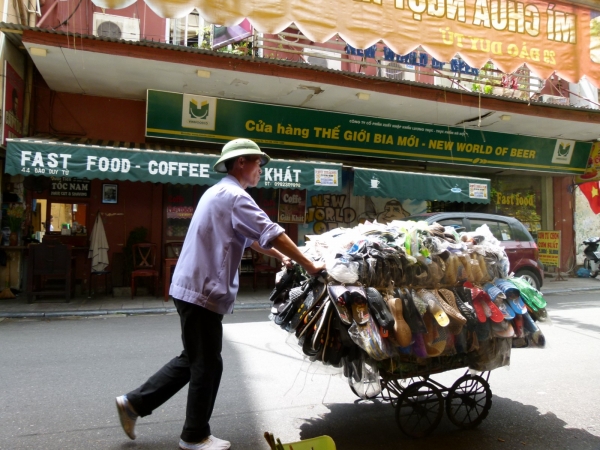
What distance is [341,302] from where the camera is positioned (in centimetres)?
269

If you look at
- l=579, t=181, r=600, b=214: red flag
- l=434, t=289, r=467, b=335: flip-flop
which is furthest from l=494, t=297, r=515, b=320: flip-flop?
l=579, t=181, r=600, b=214: red flag

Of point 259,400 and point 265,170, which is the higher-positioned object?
point 265,170

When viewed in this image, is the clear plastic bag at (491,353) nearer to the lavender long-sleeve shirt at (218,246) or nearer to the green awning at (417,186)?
the lavender long-sleeve shirt at (218,246)

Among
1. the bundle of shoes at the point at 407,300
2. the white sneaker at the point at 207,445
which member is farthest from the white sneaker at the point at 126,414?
the bundle of shoes at the point at 407,300

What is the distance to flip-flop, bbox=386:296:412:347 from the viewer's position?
2.76 metres

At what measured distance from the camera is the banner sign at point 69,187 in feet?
32.8

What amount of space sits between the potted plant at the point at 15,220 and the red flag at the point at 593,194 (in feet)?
52.0

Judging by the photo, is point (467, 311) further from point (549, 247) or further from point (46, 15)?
point (549, 247)

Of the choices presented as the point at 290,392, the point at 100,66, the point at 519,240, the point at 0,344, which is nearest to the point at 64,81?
the point at 100,66

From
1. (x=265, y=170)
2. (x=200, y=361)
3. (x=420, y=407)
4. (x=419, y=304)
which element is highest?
(x=265, y=170)

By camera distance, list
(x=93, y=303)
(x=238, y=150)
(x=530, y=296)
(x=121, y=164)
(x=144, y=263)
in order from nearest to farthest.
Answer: (x=238, y=150) < (x=530, y=296) < (x=121, y=164) < (x=93, y=303) < (x=144, y=263)

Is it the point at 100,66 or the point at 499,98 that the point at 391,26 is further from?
the point at 499,98

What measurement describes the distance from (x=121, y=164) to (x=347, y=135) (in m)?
5.66

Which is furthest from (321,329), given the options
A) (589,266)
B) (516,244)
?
(589,266)
